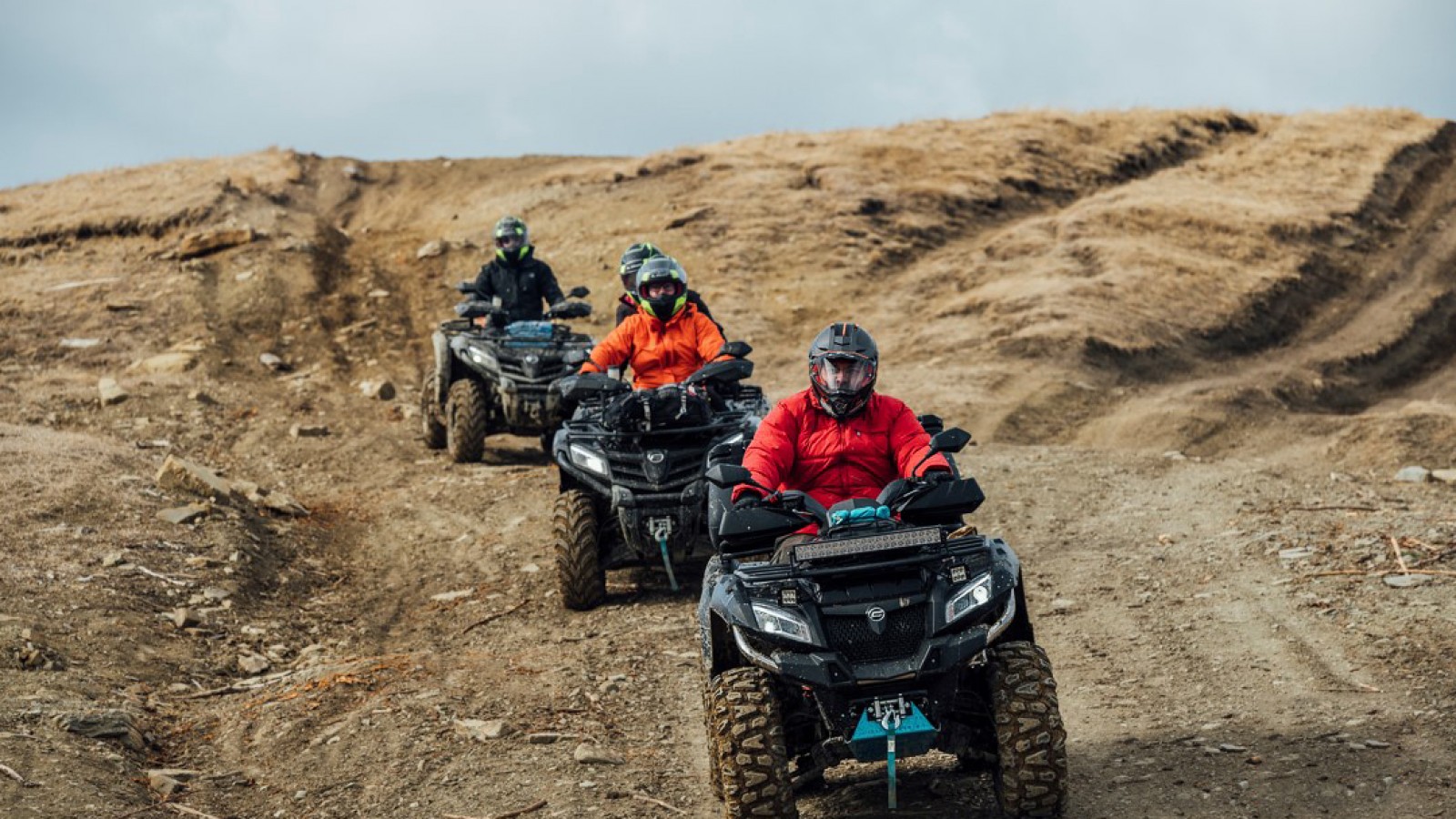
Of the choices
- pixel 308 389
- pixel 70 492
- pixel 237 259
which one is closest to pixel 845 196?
pixel 237 259

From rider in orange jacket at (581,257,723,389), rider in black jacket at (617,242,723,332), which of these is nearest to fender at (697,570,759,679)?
rider in orange jacket at (581,257,723,389)

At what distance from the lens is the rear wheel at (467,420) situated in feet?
60.3

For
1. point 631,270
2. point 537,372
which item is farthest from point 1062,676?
point 537,372

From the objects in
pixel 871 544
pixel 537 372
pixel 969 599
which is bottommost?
pixel 969 599

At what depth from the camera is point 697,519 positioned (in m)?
12.3

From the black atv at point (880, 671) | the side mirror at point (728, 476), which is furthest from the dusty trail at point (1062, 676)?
the side mirror at point (728, 476)

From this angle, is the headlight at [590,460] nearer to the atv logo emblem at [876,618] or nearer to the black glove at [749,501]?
the black glove at [749,501]

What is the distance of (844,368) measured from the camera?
822 cm

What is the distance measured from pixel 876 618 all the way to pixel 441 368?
1304cm

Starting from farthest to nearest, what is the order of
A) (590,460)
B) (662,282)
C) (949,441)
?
(662,282) < (590,460) < (949,441)

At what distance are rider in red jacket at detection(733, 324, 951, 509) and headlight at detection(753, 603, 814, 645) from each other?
1.35 m

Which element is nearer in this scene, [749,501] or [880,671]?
[880,671]

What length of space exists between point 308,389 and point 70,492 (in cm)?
958

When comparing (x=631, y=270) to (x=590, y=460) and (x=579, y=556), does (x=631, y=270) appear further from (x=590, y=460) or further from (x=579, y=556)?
(x=579, y=556)
